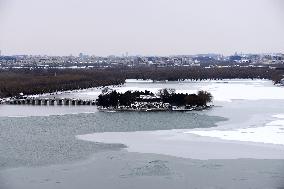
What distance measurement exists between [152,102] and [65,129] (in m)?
2.96

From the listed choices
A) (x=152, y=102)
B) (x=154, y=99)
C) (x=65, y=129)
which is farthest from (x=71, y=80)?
(x=65, y=129)

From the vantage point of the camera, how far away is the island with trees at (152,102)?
819 centimetres

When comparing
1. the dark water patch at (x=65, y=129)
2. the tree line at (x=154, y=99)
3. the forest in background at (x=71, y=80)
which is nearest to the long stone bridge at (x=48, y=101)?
the tree line at (x=154, y=99)

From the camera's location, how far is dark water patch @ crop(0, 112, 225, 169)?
14.2ft

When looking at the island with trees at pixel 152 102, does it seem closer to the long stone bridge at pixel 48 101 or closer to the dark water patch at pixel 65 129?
the dark water patch at pixel 65 129

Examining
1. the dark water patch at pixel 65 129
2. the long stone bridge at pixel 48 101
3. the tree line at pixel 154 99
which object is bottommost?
the long stone bridge at pixel 48 101

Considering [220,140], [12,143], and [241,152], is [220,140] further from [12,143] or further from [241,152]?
[12,143]

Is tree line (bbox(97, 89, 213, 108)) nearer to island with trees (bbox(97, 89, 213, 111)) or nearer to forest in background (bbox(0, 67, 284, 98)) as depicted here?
island with trees (bbox(97, 89, 213, 111))

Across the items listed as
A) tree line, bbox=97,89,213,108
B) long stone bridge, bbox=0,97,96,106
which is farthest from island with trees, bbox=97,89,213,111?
long stone bridge, bbox=0,97,96,106

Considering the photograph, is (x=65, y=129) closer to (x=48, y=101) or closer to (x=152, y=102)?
(x=152, y=102)

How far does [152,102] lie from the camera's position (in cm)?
865

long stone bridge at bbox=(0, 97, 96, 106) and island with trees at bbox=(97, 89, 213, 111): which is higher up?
island with trees at bbox=(97, 89, 213, 111)

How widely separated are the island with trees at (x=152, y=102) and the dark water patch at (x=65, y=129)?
1.67 feet

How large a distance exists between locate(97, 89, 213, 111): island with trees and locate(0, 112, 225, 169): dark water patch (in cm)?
51
